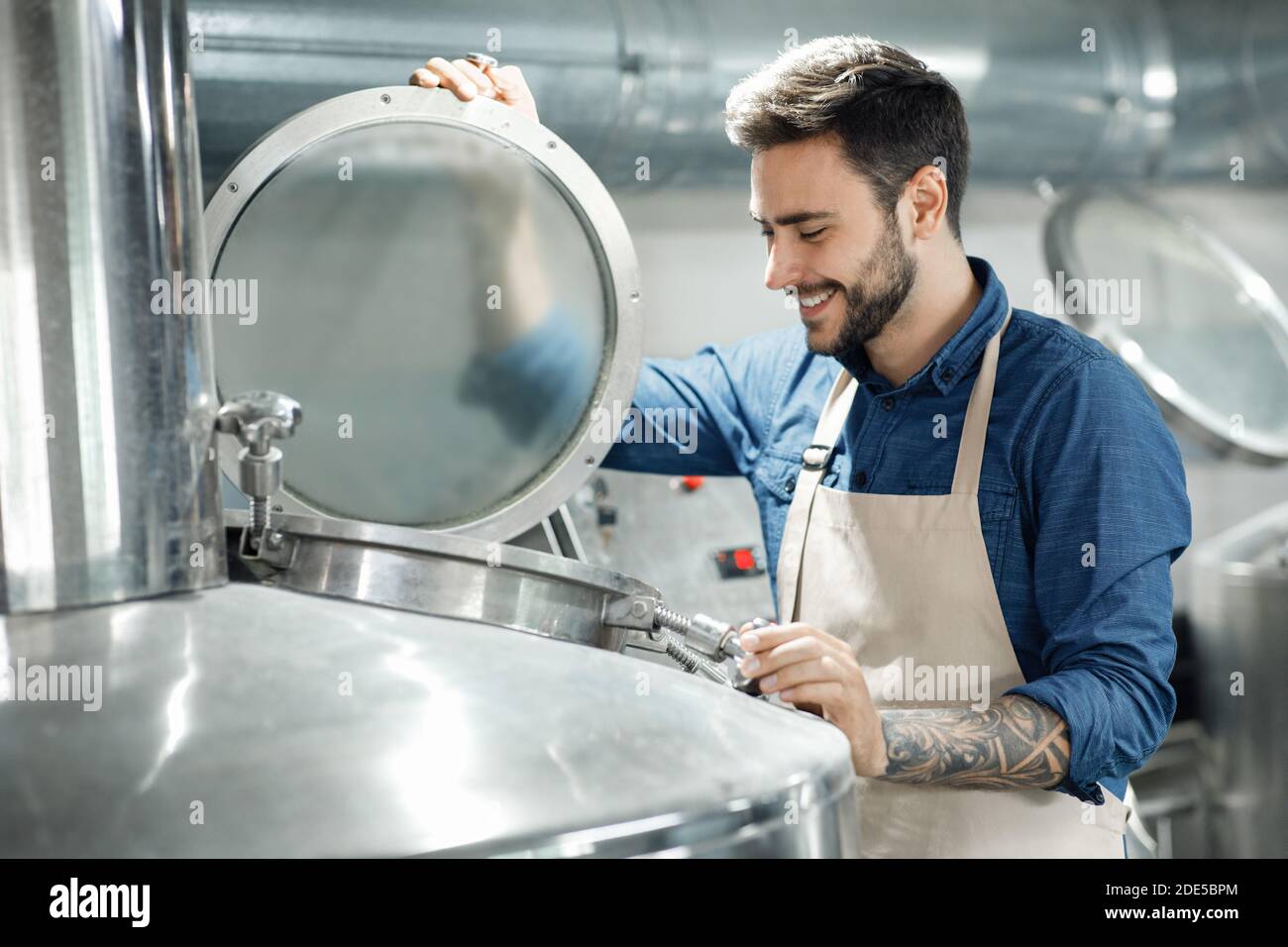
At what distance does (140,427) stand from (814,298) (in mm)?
780

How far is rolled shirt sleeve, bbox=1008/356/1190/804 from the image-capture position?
1164 mm

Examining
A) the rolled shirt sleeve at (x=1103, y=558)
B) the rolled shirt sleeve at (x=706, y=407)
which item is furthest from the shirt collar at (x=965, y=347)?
the rolled shirt sleeve at (x=706, y=407)

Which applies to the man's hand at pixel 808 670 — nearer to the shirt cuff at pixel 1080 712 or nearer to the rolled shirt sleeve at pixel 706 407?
the shirt cuff at pixel 1080 712

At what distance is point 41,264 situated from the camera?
794 millimetres

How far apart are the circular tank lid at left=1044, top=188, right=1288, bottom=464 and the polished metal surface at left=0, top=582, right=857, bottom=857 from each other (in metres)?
1.83

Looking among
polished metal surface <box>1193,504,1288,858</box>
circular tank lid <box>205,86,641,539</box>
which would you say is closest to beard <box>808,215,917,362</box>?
circular tank lid <box>205,86,641,539</box>

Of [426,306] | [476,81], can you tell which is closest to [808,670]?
[426,306]

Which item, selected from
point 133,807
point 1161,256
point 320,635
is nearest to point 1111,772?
point 320,635

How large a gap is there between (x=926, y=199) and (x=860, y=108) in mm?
134

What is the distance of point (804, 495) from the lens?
1.47 meters

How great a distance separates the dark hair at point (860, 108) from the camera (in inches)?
Result: 53.0

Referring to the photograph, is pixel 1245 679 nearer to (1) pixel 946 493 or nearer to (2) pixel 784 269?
(1) pixel 946 493

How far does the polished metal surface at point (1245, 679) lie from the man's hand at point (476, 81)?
6.54ft

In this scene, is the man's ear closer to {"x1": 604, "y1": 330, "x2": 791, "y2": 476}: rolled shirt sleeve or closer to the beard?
the beard
